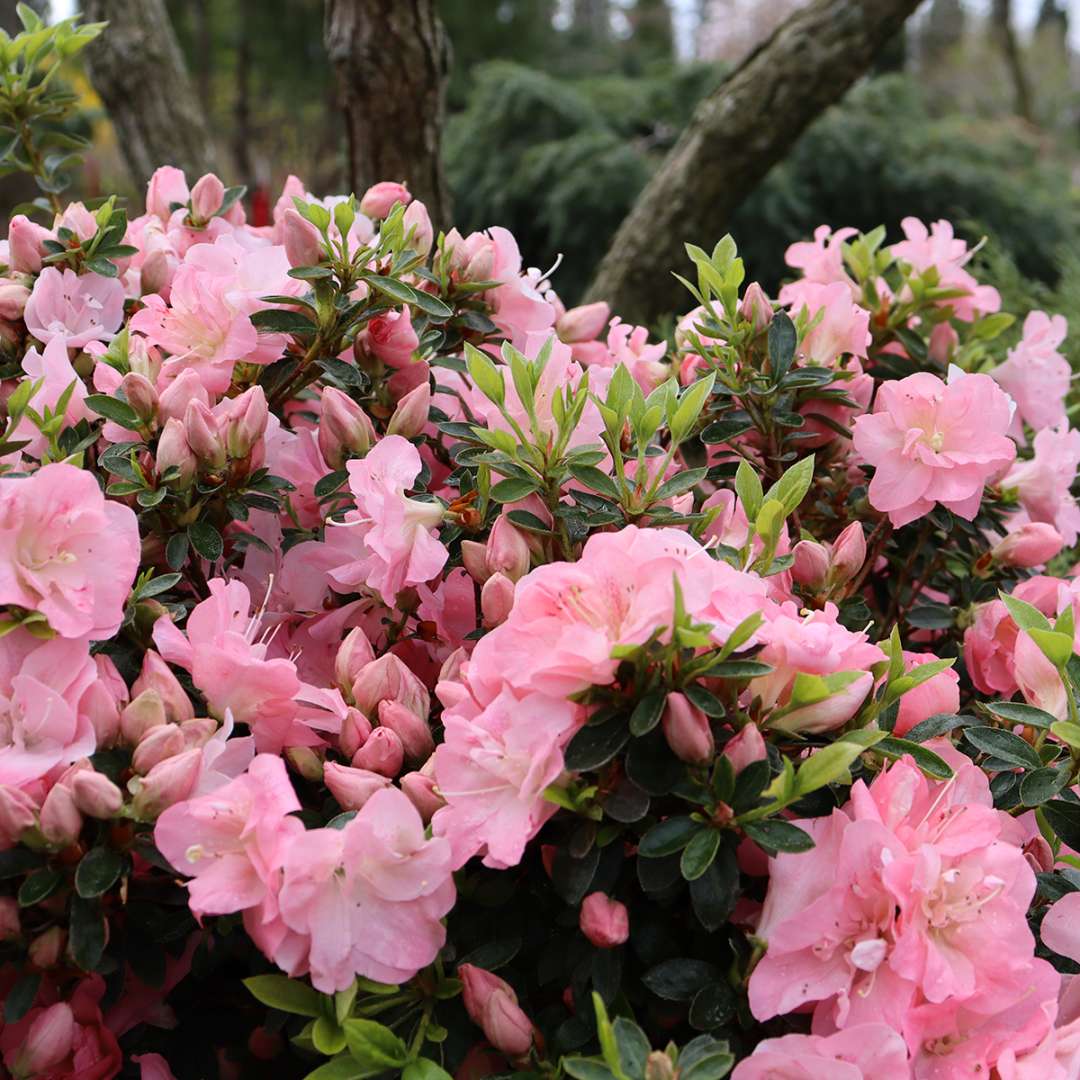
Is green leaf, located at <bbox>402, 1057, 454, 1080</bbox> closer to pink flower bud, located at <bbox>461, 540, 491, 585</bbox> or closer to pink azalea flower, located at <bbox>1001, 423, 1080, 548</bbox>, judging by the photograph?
pink flower bud, located at <bbox>461, 540, 491, 585</bbox>

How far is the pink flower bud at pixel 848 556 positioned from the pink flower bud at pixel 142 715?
Answer: 561 mm

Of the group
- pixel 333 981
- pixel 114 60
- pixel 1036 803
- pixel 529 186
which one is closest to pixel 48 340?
pixel 333 981

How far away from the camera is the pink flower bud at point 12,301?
1.04m

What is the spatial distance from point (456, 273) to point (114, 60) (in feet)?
4.65

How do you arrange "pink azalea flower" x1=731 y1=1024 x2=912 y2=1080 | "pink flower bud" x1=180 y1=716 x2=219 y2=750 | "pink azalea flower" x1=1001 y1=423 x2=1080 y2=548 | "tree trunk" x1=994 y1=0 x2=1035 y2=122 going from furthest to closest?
1. "tree trunk" x1=994 y1=0 x2=1035 y2=122
2. "pink azalea flower" x1=1001 y1=423 x2=1080 y2=548
3. "pink flower bud" x1=180 y1=716 x2=219 y2=750
4. "pink azalea flower" x1=731 y1=1024 x2=912 y2=1080

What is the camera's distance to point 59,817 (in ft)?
2.27

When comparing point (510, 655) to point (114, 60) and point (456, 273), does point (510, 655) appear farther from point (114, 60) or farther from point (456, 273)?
point (114, 60)

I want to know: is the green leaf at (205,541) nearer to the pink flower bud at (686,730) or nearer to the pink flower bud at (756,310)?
the pink flower bud at (686,730)

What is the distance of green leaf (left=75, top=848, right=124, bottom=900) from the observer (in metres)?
0.69

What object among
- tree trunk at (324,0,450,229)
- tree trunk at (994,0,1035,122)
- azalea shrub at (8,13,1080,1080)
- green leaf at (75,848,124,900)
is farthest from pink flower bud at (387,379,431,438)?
tree trunk at (994,0,1035,122)

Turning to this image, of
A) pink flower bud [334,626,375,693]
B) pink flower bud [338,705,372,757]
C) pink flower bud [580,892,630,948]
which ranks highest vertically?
pink flower bud [334,626,375,693]

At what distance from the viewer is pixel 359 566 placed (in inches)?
35.9

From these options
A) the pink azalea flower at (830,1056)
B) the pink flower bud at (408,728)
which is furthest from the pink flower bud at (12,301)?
the pink azalea flower at (830,1056)

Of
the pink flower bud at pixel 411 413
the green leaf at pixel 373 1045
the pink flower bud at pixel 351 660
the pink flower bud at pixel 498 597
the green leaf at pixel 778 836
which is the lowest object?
the green leaf at pixel 373 1045
